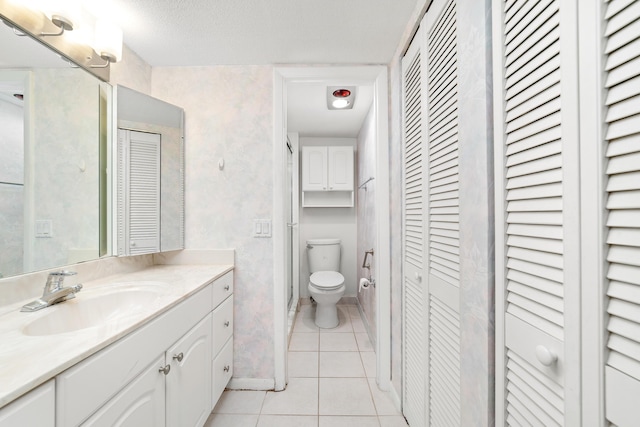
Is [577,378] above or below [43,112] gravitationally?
below

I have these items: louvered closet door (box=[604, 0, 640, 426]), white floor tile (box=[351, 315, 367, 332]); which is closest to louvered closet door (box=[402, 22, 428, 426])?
louvered closet door (box=[604, 0, 640, 426])

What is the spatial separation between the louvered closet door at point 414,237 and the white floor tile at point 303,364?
705 millimetres

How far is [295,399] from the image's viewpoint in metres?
1.70

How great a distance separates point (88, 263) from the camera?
4.48ft

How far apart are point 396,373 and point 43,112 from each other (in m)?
2.22

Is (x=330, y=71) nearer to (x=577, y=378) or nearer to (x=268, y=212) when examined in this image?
(x=268, y=212)

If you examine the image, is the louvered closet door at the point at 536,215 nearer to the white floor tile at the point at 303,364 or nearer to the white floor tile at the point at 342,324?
the white floor tile at the point at 303,364

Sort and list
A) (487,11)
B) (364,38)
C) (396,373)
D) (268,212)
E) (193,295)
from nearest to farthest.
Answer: (487,11) < (193,295) < (364,38) < (396,373) < (268,212)

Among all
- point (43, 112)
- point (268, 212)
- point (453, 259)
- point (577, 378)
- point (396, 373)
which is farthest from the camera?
point (268, 212)

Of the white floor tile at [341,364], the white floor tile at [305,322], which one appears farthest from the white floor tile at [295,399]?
the white floor tile at [305,322]

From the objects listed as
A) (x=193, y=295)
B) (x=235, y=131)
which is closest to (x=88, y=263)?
(x=193, y=295)

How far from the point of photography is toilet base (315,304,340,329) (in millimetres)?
2790

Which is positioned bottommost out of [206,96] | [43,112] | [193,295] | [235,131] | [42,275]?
[193,295]

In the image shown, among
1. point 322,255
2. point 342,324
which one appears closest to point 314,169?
point 322,255
